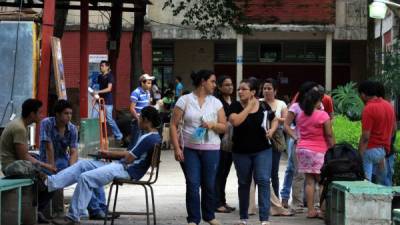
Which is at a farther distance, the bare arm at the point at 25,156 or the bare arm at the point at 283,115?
the bare arm at the point at 283,115

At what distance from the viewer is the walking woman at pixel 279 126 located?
33.6ft

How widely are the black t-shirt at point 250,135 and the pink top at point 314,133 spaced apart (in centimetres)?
81

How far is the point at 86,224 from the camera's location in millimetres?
9312

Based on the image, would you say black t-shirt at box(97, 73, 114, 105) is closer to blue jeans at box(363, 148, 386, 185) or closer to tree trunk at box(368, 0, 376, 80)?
tree trunk at box(368, 0, 376, 80)

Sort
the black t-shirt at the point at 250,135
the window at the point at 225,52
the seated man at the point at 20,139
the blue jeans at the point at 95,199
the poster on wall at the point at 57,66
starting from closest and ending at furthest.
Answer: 1. the seated man at the point at 20,139
2. the black t-shirt at the point at 250,135
3. the blue jeans at the point at 95,199
4. the poster on wall at the point at 57,66
5. the window at the point at 225,52

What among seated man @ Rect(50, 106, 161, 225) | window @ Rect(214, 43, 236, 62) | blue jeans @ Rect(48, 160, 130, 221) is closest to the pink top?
seated man @ Rect(50, 106, 161, 225)

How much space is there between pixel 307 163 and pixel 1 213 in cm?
367

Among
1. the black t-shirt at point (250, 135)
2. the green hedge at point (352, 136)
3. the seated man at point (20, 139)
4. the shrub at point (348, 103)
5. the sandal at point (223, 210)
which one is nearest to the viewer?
the seated man at point (20, 139)

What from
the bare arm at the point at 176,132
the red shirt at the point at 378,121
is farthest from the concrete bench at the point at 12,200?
the red shirt at the point at 378,121

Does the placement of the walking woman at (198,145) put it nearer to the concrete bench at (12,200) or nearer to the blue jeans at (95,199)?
the blue jeans at (95,199)

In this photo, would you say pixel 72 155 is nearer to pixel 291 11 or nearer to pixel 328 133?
pixel 328 133

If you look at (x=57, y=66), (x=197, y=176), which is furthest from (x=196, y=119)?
(x=57, y=66)

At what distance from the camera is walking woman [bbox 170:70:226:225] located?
348 inches

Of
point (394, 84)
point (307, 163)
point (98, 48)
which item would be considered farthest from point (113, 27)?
point (307, 163)
